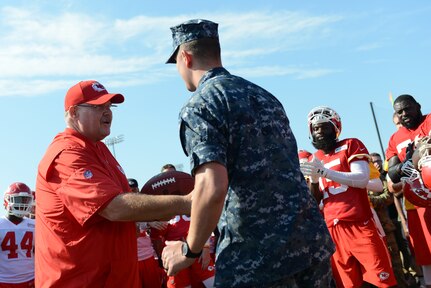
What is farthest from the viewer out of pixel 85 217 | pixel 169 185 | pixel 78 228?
pixel 169 185

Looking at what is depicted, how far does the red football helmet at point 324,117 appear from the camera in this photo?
22.6ft

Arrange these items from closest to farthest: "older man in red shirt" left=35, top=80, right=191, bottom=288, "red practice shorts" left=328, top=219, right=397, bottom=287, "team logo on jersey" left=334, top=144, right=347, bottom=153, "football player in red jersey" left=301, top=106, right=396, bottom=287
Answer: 1. "older man in red shirt" left=35, top=80, right=191, bottom=288
2. "red practice shorts" left=328, top=219, right=397, bottom=287
3. "football player in red jersey" left=301, top=106, right=396, bottom=287
4. "team logo on jersey" left=334, top=144, right=347, bottom=153

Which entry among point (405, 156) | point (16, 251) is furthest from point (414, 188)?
point (16, 251)

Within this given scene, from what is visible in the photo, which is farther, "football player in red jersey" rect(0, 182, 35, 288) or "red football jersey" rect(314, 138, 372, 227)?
"football player in red jersey" rect(0, 182, 35, 288)

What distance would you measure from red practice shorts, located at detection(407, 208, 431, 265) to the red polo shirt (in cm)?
426

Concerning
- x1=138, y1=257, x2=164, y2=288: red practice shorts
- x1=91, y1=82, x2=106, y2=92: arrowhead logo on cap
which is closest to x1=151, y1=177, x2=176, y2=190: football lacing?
x1=91, y1=82, x2=106, y2=92: arrowhead logo on cap

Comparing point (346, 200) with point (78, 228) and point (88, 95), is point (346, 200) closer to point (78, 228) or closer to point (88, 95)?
point (88, 95)

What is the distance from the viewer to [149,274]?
30.0 ft

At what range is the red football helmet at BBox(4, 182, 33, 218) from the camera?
28.0 feet

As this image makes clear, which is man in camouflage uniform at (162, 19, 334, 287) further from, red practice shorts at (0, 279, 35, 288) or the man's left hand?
red practice shorts at (0, 279, 35, 288)

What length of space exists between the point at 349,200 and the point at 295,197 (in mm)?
3800

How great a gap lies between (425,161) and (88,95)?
3.36 metres

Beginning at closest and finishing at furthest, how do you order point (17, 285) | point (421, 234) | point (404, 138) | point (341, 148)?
point (341, 148)
point (421, 234)
point (404, 138)
point (17, 285)

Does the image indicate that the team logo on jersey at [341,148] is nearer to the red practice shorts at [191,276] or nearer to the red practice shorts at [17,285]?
the red practice shorts at [191,276]
